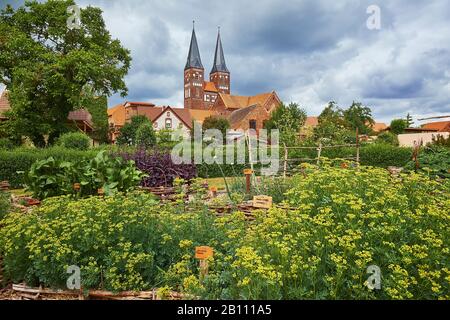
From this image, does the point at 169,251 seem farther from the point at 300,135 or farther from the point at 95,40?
the point at 95,40

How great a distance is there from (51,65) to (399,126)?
105ft

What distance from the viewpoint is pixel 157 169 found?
8.04 metres

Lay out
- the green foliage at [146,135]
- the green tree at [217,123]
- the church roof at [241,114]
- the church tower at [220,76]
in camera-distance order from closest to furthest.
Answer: the green foliage at [146,135]
the green tree at [217,123]
the church roof at [241,114]
the church tower at [220,76]

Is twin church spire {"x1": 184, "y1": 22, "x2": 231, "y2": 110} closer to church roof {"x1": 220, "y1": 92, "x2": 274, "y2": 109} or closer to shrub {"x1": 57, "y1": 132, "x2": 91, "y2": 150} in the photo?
church roof {"x1": 220, "y1": 92, "x2": 274, "y2": 109}

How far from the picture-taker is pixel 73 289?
285 centimetres

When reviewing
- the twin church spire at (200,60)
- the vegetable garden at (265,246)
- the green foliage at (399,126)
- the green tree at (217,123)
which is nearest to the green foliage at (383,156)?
the vegetable garden at (265,246)

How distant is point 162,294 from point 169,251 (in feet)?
2.34

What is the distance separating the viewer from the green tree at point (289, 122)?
1846 centimetres

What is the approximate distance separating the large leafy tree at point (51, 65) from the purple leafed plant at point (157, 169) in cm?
1239

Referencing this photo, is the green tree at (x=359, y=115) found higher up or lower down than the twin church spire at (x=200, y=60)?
lower down

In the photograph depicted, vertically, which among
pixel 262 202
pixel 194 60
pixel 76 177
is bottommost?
pixel 262 202

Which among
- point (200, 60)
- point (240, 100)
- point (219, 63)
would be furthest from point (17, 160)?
point (219, 63)

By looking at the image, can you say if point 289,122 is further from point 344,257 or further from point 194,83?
point 194,83

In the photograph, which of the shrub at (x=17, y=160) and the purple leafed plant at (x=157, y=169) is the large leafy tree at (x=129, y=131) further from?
the purple leafed plant at (x=157, y=169)
